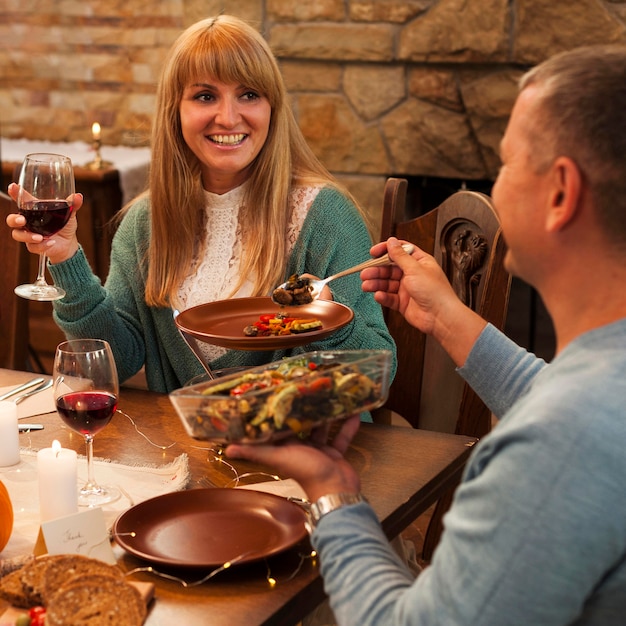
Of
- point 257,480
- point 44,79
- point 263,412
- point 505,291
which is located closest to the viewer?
point 263,412

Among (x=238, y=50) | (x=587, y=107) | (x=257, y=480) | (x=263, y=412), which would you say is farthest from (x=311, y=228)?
(x=587, y=107)

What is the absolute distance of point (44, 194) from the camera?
1784 mm

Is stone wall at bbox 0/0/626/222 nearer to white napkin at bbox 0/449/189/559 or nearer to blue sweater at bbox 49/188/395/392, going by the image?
blue sweater at bbox 49/188/395/392

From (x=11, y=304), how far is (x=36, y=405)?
616 mm

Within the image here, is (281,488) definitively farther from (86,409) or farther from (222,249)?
(222,249)

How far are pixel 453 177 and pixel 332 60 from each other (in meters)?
0.66

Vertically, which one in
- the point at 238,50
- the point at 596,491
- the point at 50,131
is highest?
the point at 238,50

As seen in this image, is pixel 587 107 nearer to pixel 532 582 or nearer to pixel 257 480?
pixel 532 582

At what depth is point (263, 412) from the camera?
3.38 ft

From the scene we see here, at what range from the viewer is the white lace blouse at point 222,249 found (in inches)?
82.1

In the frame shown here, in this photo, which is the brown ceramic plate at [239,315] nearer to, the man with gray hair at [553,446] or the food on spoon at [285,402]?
the food on spoon at [285,402]

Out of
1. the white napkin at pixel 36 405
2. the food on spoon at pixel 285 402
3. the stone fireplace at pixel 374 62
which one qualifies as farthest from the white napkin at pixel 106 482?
the stone fireplace at pixel 374 62

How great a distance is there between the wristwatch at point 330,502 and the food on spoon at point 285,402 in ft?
0.26

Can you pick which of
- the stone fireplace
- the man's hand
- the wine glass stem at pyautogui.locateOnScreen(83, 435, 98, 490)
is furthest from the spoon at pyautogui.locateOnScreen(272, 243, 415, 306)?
the stone fireplace
